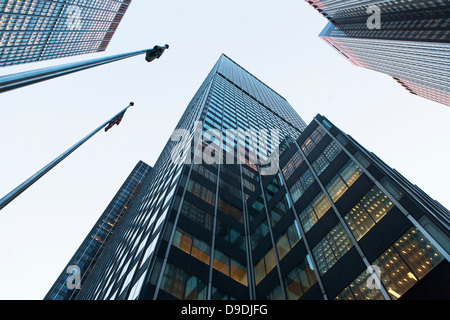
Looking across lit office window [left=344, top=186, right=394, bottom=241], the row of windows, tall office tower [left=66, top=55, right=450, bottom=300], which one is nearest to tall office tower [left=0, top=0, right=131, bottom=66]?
tall office tower [left=66, top=55, right=450, bottom=300]

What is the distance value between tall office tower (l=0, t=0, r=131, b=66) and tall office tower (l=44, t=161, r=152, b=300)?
69.1 metres

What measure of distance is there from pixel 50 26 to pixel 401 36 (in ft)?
458

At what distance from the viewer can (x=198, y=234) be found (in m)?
24.1

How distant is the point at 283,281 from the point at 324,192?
7.84 m

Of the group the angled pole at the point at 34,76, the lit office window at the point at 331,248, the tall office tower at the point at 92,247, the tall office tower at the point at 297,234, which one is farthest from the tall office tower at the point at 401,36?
the tall office tower at the point at 92,247

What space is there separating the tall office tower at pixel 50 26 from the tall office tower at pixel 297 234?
111 metres

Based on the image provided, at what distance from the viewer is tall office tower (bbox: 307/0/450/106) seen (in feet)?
310

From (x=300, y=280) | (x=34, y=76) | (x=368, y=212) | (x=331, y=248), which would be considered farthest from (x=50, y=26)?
(x=368, y=212)

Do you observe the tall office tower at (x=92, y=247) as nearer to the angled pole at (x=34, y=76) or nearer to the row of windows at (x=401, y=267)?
the row of windows at (x=401, y=267)

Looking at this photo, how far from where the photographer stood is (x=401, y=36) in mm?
109062

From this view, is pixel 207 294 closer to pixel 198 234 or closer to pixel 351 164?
pixel 198 234

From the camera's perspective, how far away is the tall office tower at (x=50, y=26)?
10725cm

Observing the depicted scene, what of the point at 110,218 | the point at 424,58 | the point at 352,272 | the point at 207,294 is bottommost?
the point at 110,218
